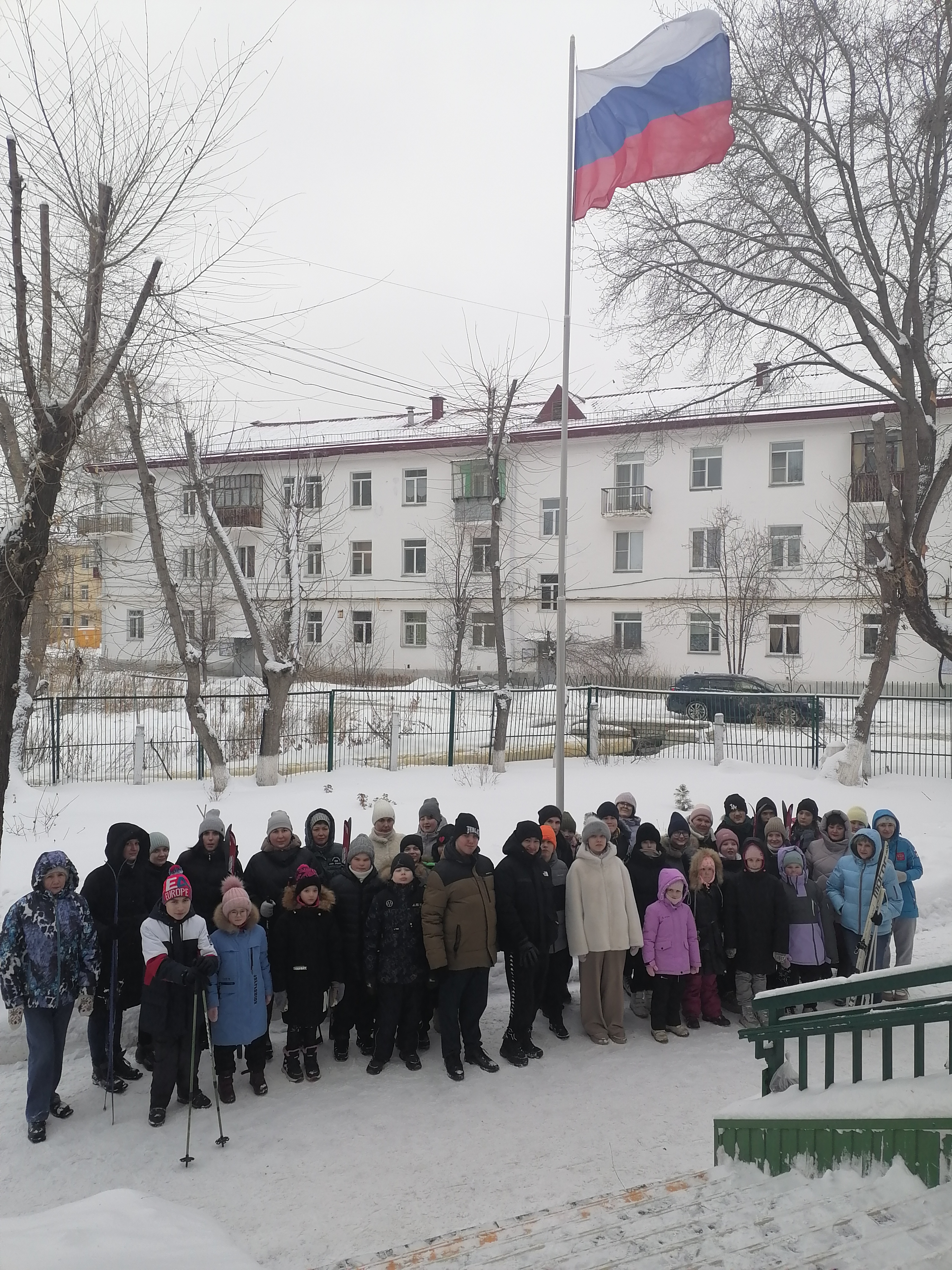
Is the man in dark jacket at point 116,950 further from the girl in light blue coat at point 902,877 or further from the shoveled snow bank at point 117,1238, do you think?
the girl in light blue coat at point 902,877

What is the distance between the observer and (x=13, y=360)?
6453 mm

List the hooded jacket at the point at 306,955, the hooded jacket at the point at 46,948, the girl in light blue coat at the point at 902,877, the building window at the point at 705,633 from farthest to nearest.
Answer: the building window at the point at 705,633
the girl in light blue coat at the point at 902,877
the hooded jacket at the point at 306,955
the hooded jacket at the point at 46,948

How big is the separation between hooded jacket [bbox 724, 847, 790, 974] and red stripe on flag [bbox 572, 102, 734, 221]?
6.50 m

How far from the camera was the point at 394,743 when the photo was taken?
14469mm

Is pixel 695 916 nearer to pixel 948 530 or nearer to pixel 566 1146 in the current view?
pixel 566 1146

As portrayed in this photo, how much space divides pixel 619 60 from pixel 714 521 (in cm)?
2286

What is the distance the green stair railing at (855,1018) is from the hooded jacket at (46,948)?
3805 millimetres

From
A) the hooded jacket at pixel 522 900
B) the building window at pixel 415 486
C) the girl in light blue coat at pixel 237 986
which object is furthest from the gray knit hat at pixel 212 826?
the building window at pixel 415 486

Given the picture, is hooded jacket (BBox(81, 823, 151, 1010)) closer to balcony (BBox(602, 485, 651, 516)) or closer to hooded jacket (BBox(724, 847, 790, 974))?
hooded jacket (BBox(724, 847, 790, 974))

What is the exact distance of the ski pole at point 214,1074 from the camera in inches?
201

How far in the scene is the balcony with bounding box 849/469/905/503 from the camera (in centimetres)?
2702

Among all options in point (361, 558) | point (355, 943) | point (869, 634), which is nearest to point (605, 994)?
point (355, 943)

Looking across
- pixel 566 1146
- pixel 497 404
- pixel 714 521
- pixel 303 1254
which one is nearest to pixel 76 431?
pixel 303 1254

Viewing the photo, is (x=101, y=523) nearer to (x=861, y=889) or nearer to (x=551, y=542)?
(x=861, y=889)
